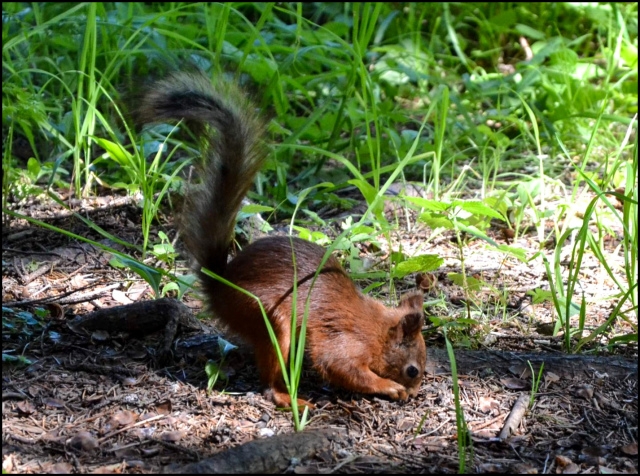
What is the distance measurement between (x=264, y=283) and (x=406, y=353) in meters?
0.49

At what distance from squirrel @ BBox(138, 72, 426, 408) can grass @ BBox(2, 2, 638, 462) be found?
0.19 metres

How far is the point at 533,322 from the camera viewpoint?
10.1ft

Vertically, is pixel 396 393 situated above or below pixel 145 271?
below

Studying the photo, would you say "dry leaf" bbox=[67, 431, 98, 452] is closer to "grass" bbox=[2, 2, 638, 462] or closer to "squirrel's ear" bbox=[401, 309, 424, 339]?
"grass" bbox=[2, 2, 638, 462]

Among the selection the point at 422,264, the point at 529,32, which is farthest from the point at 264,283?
the point at 529,32

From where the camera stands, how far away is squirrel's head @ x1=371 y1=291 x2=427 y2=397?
2.56m

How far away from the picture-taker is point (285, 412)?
8.13 ft

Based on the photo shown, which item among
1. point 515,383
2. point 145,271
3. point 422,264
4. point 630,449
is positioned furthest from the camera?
point 422,264

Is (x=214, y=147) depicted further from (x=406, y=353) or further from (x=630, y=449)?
(x=630, y=449)

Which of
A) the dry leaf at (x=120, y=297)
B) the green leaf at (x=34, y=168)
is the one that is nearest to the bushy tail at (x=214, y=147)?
the dry leaf at (x=120, y=297)

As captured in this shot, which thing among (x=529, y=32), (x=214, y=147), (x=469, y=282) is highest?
(x=529, y=32)

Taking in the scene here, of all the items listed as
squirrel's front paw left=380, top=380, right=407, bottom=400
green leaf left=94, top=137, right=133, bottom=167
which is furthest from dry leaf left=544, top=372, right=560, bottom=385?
green leaf left=94, top=137, right=133, bottom=167

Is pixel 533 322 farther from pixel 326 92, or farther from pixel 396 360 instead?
pixel 326 92

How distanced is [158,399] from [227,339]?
0.42 meters
